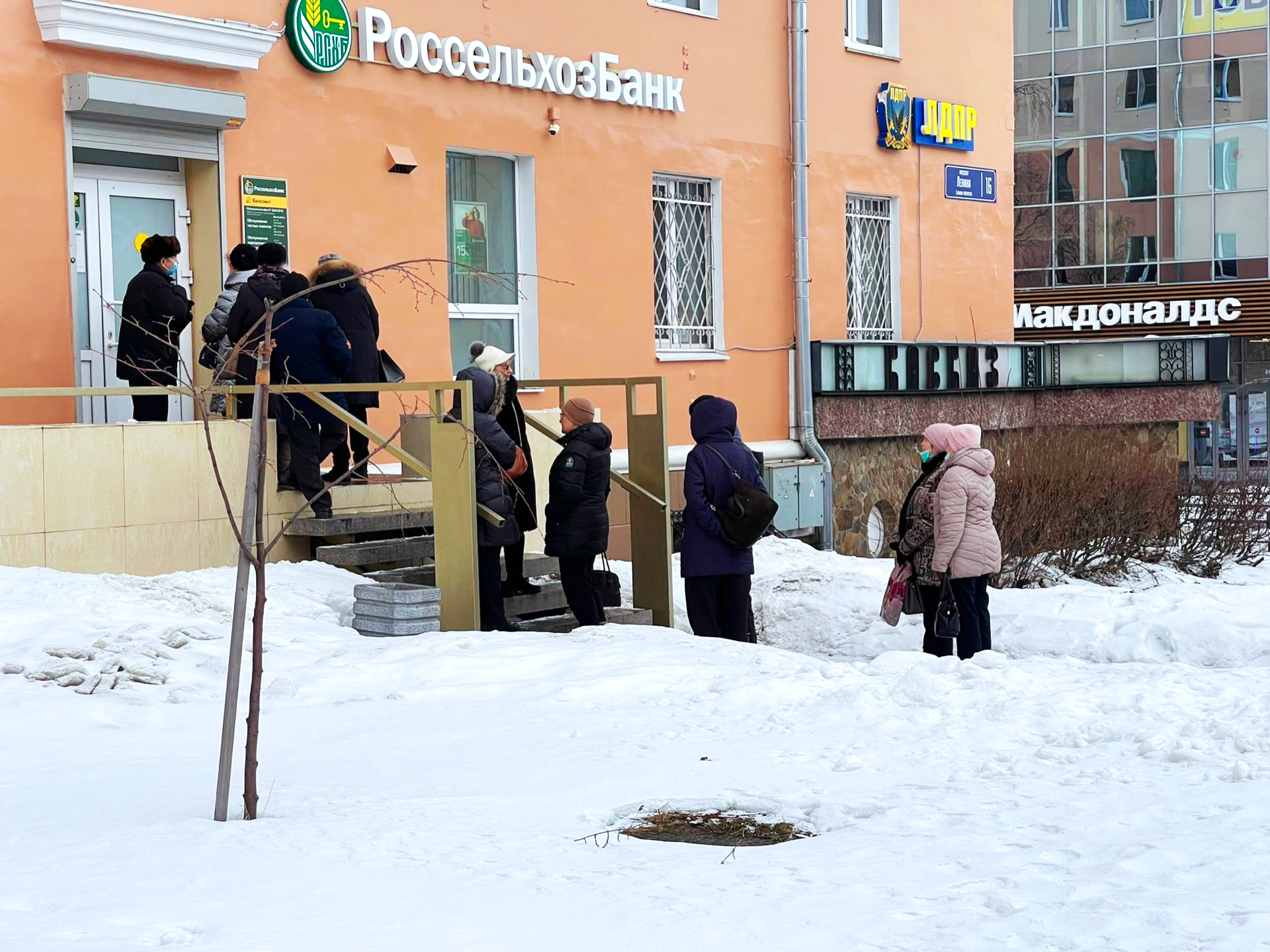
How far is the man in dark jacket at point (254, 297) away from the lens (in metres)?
9.94

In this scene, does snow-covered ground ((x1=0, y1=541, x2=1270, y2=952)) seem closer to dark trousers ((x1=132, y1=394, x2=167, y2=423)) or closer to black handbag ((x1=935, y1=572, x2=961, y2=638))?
black handbag ((x1=935, y1=572, x2=961, y2=638))

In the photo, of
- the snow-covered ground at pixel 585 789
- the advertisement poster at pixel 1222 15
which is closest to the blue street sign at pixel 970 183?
the snow-covered ground at pixel 585 789

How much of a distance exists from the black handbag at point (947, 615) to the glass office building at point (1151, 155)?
28.0 m

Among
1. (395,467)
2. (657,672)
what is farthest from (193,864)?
(395,467)

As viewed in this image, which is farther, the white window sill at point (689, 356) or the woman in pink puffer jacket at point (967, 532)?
the white window sill at point (689, 356)

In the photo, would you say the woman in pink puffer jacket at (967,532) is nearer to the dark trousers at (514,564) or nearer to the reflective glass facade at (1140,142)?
the dark trousers at (514,564)

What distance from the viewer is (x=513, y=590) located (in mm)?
10211

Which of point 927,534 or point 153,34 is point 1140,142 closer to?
point 153,34

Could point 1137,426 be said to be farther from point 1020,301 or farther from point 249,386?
point 1020,301

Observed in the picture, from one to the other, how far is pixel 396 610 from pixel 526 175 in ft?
20.7

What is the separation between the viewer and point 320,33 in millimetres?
12195

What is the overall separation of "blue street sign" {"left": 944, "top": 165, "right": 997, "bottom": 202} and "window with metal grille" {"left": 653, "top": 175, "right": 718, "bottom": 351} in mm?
4156

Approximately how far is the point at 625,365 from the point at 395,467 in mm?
3641

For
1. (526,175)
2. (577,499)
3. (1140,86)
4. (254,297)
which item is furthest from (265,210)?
(1140,86)
